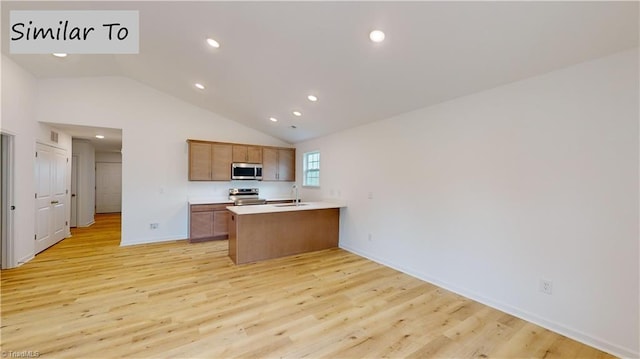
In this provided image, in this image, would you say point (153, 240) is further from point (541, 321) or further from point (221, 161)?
point (541, 321)

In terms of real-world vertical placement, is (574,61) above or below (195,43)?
below

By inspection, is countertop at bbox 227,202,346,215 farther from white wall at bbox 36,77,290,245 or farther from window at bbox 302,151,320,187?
white wall at bbox 36,77,290,245

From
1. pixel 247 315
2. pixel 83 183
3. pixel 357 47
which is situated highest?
pixel 357 47

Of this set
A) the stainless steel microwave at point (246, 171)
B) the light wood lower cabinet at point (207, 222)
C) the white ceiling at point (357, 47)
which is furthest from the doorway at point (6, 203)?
the stainless steel microwave at point (246, 171)

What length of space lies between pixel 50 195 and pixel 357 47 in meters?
6.04

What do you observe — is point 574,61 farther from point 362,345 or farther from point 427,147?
point 362,345

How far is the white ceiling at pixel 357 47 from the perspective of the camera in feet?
6.36

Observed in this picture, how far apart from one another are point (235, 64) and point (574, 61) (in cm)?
361

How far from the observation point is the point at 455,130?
10.3ft

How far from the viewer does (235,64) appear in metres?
3.40

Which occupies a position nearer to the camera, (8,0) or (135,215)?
(8,0)

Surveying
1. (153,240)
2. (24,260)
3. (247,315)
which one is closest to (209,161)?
(153,240)

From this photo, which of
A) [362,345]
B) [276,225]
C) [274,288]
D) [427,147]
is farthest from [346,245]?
[362,345]

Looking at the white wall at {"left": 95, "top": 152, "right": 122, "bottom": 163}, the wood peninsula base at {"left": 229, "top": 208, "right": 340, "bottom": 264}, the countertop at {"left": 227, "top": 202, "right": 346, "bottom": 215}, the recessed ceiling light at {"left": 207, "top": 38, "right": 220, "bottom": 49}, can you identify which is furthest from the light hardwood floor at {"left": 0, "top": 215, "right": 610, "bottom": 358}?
the white wall at {"left": 95, "top": 152, "right": 122, "bottom": 163}
